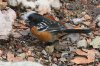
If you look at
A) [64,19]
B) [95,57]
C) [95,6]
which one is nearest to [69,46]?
A: [95,57]

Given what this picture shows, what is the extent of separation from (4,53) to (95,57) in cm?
114

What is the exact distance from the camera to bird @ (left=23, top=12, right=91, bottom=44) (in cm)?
553

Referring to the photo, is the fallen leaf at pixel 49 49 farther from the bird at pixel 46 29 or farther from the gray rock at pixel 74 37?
the gray rock at pixel 74 37

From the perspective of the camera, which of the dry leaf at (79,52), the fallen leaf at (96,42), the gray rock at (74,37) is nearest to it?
the dry leaf at (79,52)

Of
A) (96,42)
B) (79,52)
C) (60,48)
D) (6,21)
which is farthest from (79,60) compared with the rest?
(6,21)

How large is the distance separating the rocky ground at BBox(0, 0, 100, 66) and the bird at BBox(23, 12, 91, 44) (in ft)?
0.31

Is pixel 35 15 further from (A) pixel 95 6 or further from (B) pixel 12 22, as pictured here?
(A) pixel 95 6

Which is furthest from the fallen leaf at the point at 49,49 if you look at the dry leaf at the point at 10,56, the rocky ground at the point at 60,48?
the dry leaf at the point at 10,56

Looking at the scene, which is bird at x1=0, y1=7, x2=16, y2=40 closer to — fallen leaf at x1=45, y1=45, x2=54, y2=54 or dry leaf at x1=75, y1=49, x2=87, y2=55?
fallen leaf at x1=45, y1=45, x2=54, y2=54

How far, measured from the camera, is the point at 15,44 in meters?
5.57

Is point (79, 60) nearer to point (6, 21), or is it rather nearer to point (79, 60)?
point (79, 60)

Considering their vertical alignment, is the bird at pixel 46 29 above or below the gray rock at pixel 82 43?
above

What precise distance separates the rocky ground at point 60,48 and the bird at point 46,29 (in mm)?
95

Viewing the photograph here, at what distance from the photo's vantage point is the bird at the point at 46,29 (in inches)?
218
